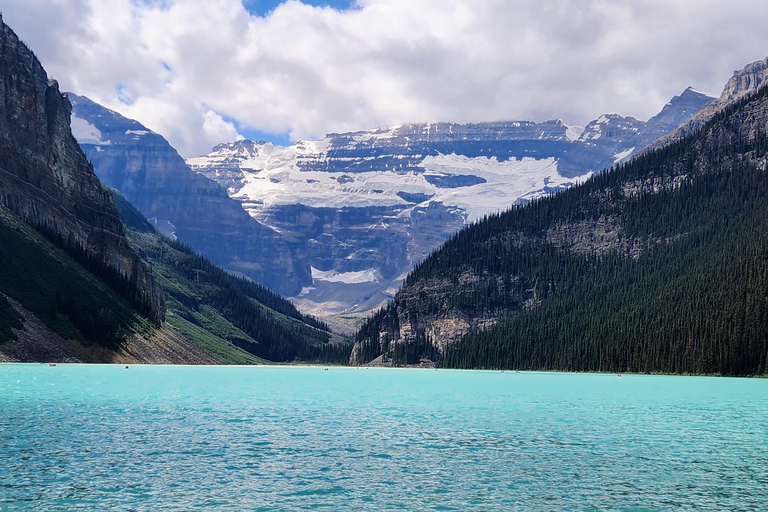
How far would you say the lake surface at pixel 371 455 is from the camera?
37094 mm

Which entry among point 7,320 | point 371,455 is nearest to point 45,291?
point 7,320

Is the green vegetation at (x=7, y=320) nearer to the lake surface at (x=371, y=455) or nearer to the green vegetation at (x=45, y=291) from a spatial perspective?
the green vegetation at (x=45, y=291)

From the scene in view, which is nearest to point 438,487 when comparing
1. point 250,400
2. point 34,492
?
point 34,492

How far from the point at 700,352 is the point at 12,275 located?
171126 millimetres

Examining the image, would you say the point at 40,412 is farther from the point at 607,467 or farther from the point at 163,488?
the point at 607,467

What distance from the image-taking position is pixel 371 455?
50.2 meters

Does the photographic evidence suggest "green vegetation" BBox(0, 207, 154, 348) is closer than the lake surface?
No

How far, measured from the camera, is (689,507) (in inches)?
1414

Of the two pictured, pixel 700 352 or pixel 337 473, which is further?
pixel 700 352

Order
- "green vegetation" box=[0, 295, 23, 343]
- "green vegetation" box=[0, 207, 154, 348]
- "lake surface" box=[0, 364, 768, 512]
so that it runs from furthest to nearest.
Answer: "green vegetation" box=[0, 207, 154, 348]
"green vegetation" box=[0, 295, 23, 343]
"lake surface" box=[0, 364, 768, 512]

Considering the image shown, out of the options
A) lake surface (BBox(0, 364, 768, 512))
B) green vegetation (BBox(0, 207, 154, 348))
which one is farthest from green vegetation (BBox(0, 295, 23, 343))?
lake surface (BBox(0, 364, 768, 512))

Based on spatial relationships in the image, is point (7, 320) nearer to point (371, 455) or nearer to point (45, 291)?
point (45, 291)

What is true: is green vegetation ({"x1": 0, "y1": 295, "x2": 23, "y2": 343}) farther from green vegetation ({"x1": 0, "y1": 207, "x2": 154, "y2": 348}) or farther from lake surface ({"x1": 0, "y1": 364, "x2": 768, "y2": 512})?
lake surface ({"x1": 0, "y1": 364, "x2": 768, "y2": 512})

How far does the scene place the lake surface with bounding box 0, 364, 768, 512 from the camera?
122ft
